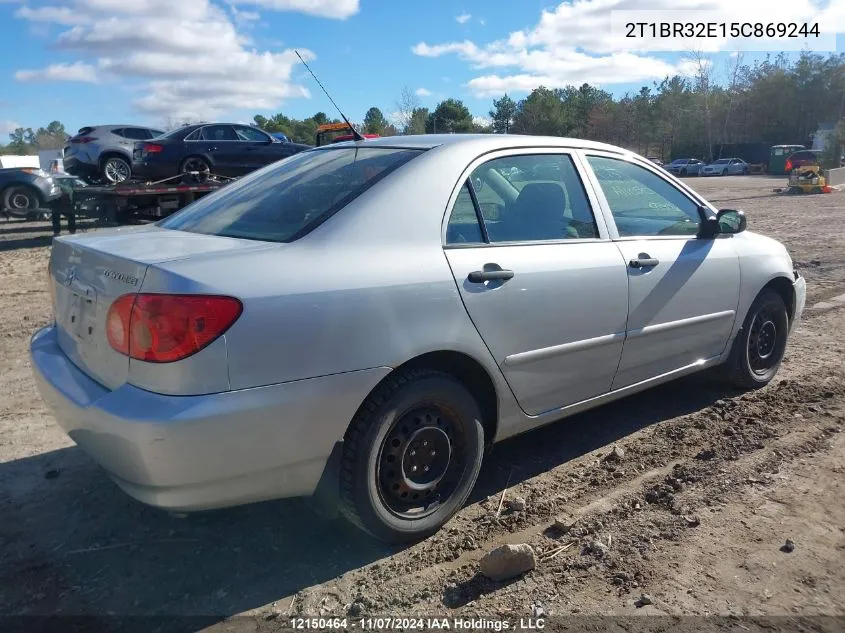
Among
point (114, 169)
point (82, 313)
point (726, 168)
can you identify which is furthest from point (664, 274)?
point (726, 168)

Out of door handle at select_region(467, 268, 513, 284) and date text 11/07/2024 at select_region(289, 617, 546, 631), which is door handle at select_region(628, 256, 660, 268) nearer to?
door handle at select_region(467, 268, 513, 284)

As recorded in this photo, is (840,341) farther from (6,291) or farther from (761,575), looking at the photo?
(6,291)

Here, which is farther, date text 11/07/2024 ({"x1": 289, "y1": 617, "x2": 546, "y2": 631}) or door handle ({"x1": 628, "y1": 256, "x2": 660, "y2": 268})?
door handle ({"x1": 628, "y1": 256, "x2": 660, "y2": 268})

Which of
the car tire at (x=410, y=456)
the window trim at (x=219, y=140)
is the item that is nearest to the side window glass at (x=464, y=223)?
A: the car tire at (x=410, y=456)

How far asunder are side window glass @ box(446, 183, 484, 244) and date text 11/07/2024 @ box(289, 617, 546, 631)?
1511 mm

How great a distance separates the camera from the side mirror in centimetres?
445

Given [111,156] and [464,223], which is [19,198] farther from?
[464,223]

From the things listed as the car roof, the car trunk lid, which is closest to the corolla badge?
the car trunk lid

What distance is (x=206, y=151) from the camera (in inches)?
551

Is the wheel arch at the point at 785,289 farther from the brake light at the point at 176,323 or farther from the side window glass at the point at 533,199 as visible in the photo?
the brake light at the point at 176,323

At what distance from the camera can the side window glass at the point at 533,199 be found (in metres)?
3.41

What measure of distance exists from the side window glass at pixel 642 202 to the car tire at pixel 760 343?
0.84m

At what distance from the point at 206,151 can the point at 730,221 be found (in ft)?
38.0

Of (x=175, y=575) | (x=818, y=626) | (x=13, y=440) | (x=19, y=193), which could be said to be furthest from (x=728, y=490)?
(x=19, y=193)
